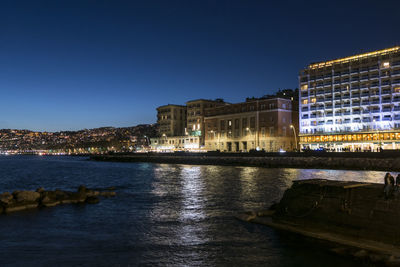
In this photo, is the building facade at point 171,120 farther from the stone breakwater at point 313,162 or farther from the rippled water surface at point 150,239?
the rippled water surface at point 150,239

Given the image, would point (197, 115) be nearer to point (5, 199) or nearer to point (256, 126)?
point (256, 126)

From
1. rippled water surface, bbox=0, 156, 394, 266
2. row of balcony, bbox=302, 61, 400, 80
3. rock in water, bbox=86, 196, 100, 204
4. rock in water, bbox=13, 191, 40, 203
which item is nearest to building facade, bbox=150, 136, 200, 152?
row of balcony, bbox=302, 61, 400, 80

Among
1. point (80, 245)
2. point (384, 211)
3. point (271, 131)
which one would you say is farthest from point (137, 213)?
point (271, 131)

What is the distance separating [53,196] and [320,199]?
2133 cm

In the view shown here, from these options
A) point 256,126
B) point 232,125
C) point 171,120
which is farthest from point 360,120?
point 171,120

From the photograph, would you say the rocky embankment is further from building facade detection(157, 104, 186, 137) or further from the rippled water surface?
building facade detection(157, 104, 186, 137)

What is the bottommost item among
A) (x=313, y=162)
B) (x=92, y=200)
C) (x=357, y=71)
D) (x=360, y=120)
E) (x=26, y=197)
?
(x=92, y=200)

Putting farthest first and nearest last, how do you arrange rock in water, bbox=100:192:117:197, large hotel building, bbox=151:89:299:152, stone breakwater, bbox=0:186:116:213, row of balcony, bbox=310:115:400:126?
1. large hotel building, bbox=151:89:299:152
2. row of balcony, bbox=310:115:400:126
3. rock in water, bbox=100:192:117:197
4. stone breakwater, bbox=0:186:116:213

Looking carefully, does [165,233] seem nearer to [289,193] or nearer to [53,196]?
[289,193]

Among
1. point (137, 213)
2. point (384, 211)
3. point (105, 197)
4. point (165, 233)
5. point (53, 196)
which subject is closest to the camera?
point (384, 211)

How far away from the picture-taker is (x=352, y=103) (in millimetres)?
110562

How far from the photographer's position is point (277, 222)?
18.2m

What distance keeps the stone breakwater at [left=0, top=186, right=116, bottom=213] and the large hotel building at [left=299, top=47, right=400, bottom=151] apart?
87792mm

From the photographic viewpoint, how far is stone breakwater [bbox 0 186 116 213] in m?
24.6
